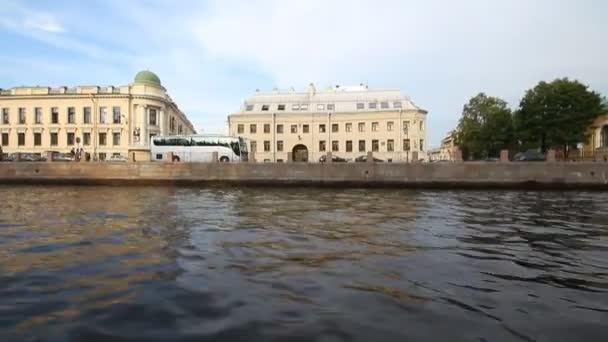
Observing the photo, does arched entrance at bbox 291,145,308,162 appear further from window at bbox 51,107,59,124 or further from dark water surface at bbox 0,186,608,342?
dark water surface at bbox 0,186,608,342

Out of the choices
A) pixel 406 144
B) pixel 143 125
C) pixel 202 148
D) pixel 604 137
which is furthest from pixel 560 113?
pixel 143 125

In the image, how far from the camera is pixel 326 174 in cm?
2636

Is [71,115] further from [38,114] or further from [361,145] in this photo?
[361,145]

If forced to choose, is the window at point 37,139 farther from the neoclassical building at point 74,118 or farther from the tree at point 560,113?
the tree at point 560,113

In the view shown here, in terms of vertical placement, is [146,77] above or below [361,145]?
above

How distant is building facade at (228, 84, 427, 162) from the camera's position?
52062 millimetres

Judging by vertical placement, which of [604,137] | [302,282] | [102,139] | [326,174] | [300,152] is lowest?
[302,282]

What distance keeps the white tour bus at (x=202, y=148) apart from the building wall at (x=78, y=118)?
19440 mm

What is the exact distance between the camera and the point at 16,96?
51219 mm

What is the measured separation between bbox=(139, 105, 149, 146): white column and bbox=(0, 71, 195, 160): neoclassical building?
0.12 meters

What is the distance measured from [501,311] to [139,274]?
169 inches

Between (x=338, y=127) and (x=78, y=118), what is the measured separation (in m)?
33.6

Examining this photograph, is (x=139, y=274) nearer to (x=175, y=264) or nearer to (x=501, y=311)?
(x=175, y=264)

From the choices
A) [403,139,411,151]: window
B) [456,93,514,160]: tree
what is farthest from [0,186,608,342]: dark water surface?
[403,139,411,151]: window
